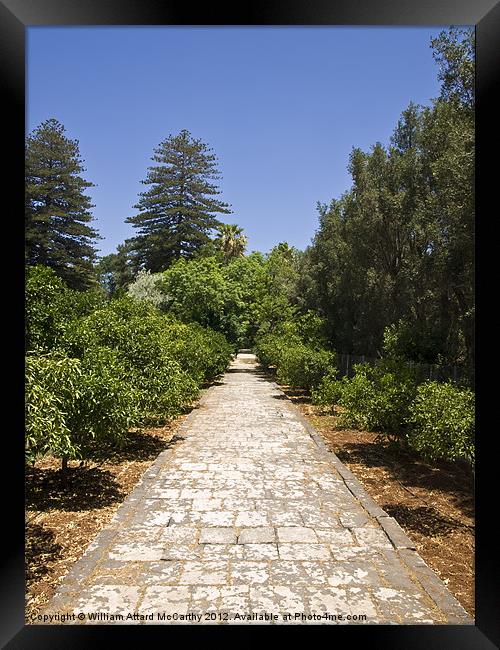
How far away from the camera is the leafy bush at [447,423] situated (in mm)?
5777

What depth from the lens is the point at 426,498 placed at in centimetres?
665

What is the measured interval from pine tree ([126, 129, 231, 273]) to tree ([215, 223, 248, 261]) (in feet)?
57.3

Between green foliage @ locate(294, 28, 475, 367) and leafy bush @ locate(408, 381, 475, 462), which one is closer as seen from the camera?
leafy bush @ locate(408, 381, 475, 462)

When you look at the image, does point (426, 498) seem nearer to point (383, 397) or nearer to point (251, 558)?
point (383, 397)

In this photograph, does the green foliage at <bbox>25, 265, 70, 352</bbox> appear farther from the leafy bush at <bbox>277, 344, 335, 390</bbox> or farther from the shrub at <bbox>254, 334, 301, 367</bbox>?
the shrub at <bbox>254, 334, 301, 367</bbox>

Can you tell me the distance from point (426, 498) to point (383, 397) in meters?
1.82

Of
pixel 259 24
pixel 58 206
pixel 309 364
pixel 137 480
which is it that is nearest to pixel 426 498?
pixel 137 480

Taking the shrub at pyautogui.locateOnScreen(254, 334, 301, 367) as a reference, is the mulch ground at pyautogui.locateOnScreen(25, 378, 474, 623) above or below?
below

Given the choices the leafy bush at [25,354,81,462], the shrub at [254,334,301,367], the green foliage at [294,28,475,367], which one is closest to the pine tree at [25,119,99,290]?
the shrub at [254,334,301,367]

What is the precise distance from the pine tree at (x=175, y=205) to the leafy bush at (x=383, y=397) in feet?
72.3

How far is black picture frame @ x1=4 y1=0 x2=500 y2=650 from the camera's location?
3100 millimetres

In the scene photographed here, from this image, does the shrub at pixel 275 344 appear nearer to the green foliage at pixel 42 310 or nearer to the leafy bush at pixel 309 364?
the leafy bush at pixel 309 364
